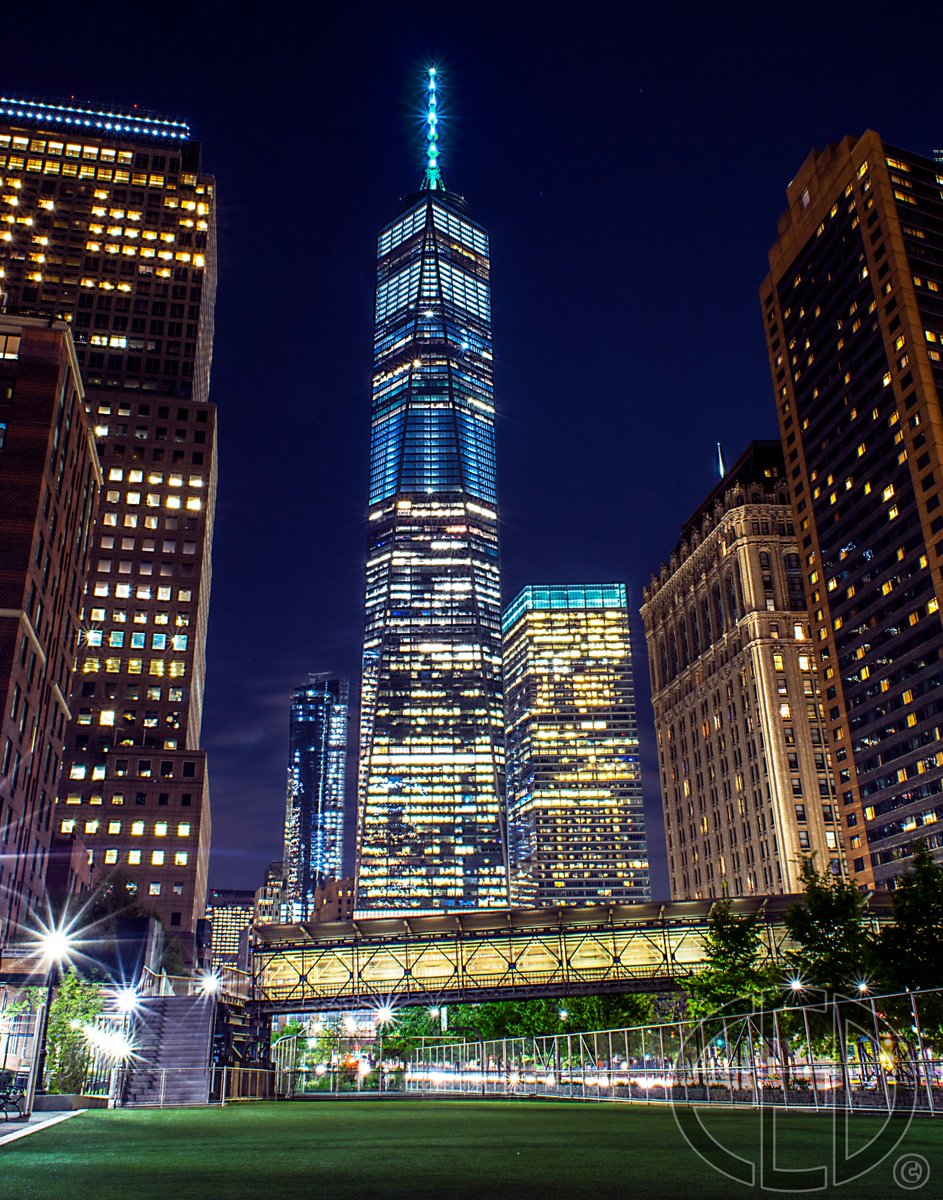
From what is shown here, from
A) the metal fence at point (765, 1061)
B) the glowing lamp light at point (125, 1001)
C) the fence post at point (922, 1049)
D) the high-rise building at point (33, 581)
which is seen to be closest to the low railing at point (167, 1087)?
the glowing lamp light at point (125, 1001)

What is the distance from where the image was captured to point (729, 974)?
2569 inches

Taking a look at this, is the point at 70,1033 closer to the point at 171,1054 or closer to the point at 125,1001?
the point at 171,1054

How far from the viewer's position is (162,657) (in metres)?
163

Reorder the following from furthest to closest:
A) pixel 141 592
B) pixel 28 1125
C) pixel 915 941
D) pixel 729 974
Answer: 1. pixel 141 592
2. pixel 729 974
3. pixel 915 941
4. pixel 28 1125

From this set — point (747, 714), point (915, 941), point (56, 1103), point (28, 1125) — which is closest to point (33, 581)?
point (56, 1103)

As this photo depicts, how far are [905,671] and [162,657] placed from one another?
111 m

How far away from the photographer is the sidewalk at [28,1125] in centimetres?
2272

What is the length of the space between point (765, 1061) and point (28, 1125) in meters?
24.8

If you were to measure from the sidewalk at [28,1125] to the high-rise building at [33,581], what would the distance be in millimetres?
53203

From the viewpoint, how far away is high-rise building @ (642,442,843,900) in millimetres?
154500

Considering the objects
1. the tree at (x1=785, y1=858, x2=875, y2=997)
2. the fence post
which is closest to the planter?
the fence post

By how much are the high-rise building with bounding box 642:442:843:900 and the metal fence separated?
315 ft

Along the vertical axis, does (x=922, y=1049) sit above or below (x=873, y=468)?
below

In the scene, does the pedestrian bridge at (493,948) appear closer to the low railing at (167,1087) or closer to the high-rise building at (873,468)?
the low railing at (167,1087)
